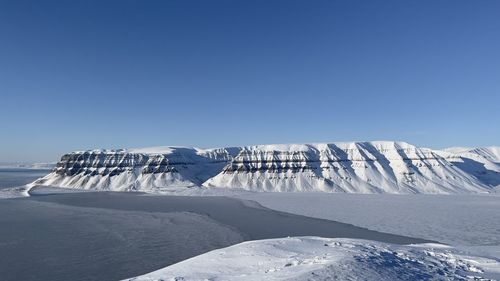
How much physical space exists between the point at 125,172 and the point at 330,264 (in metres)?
145

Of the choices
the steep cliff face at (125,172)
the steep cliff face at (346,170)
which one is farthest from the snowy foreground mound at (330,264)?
the steep cliff face at (125,172)

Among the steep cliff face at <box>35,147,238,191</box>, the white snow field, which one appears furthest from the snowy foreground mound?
the steep cliff face at <box>35,147,238,191</box>

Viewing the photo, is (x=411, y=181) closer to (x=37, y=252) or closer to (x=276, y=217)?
(x=276, y=217)

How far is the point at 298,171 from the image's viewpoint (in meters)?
151

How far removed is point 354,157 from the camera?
16400cm

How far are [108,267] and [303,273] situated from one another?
55.7 ft

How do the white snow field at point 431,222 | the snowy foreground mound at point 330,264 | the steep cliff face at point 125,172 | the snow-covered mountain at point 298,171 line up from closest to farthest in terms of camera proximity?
1. the snowy foreground mound at point 330,264
2. the white snow field at point 431,222
3. the snow-covered mountain at point 298,171
4. the steep cliff face at point 125,172

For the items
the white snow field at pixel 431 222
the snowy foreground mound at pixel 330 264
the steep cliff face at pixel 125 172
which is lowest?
the white snow field at pixel 431 222

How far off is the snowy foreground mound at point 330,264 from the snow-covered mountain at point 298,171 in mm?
109297

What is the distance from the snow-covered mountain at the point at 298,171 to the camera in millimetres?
141625

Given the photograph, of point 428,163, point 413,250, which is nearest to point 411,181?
point 428,163

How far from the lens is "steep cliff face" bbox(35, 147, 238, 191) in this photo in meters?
145

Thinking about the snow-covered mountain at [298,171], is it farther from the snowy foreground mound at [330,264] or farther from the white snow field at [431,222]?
the snowy foreground mound at [330,264]

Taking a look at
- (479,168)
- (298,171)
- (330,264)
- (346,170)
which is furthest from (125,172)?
(479,168)
